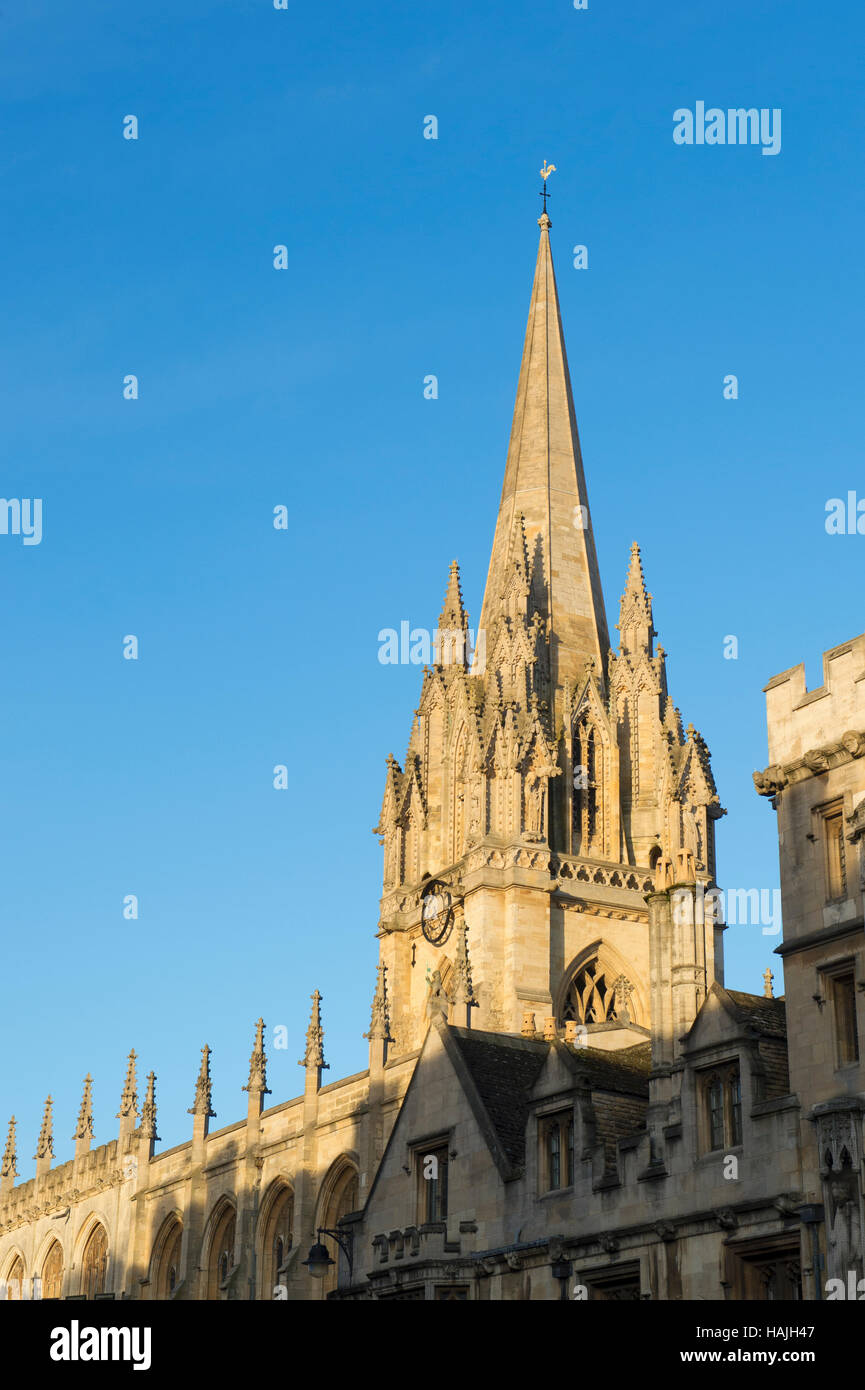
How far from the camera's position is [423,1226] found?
89.9 ft

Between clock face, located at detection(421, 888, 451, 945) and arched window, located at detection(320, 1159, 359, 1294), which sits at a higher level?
clock face, located at detection(421, 888, 451, 945)

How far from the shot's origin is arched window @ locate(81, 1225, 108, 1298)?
64.6 m

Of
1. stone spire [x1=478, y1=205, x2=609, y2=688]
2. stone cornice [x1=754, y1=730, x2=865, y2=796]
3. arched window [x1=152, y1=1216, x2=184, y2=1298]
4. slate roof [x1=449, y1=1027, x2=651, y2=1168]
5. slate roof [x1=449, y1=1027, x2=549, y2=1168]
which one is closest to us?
stone cornice [x1=754, y1=730, x2=865, y2=796]

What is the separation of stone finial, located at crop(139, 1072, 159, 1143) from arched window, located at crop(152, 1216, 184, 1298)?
12.9 ft

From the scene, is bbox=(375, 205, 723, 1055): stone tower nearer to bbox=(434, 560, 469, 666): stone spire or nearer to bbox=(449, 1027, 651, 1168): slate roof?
bbox=(434, 560, 469, 666): stone spire

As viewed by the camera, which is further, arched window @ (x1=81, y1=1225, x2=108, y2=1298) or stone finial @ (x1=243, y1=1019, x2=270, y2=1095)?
arched window @ (x1=81, y1=1225, x2=108, y2=1298)

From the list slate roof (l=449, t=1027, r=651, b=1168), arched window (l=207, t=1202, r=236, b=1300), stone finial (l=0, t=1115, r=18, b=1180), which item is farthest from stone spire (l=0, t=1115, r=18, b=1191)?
slate roof (l=449, t=1027, r=651, b=1168)

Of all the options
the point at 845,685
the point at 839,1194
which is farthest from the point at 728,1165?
the point at 845,685

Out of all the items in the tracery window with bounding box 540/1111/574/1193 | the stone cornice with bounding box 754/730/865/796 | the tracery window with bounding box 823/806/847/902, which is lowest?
the tracery window with bounding box 540/1111/574/1193

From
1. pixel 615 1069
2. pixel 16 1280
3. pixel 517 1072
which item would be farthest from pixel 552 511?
pixel 615 1069

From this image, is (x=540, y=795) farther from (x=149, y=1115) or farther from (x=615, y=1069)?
(x=615, y=1069)

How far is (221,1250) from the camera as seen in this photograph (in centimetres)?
5584

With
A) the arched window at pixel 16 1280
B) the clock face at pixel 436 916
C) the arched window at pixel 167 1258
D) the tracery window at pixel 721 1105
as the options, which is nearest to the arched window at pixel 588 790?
the clock face at pixel 436 916
